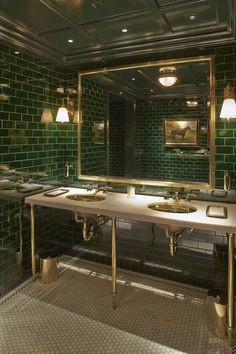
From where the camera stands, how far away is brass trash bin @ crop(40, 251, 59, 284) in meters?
2.77

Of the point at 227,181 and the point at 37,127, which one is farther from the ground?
the point at 37,127

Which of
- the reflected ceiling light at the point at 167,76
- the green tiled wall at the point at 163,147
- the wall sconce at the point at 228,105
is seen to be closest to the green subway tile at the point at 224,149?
the green tiled wall at the point at 163,147

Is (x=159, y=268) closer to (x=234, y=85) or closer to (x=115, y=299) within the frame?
(x=115, y=299)

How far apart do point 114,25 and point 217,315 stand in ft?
7.62

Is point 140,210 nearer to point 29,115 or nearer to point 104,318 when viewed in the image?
point 104,318

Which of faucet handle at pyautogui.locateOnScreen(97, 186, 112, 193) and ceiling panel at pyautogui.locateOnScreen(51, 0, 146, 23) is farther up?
ceiling panel at pyautogui.locateOnScreen(51, 0, 146, 23)

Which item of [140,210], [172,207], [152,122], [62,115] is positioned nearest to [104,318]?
[140,210]

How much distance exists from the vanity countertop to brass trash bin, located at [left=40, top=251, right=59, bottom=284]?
599 mm

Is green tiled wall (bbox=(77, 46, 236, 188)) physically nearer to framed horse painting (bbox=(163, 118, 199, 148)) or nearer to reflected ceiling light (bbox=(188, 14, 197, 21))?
framed horse painting (bbox=(163, 118, 199, 148))

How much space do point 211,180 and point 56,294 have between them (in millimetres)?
1734

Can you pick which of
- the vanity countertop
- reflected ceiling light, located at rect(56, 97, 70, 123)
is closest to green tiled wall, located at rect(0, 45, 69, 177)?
reflected ceiling light, located at rect(56, 97, 70, 123)

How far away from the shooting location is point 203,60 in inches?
100

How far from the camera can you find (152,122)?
2.76 m

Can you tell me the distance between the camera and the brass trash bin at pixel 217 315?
2.04 meters
